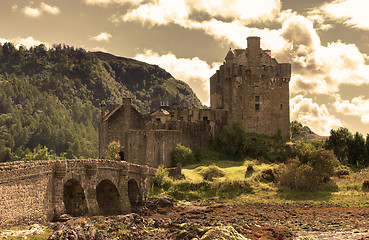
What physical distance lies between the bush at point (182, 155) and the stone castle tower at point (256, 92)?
13974mm

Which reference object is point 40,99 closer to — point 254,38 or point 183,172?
point 254,38

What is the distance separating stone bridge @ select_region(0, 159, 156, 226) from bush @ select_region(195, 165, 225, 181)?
7.62 m

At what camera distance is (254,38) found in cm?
8012

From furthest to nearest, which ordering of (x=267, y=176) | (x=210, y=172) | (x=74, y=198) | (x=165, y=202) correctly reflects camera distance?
1. (x=267, y=176)
2. (x=210, y=172)
3. (x=165, y=202)
4. (x=74, y=198)

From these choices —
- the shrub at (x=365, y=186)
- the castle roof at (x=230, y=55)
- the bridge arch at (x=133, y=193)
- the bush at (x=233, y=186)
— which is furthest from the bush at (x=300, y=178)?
the castle roof at (x=230, y=55)

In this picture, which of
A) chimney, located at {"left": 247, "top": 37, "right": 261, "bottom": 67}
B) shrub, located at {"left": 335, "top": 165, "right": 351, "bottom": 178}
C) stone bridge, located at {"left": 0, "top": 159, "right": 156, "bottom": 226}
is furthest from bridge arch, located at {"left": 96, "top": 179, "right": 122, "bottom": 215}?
chimney, located at {"left": 247, "top": 37, "right": 261, "bottom": 67}

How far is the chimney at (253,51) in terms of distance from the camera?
79.5 metres

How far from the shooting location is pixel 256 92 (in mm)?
78062

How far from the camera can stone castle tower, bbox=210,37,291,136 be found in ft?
255

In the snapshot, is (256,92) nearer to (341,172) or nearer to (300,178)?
(341,172)

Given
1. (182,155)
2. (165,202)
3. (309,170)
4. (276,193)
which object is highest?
(182,155)

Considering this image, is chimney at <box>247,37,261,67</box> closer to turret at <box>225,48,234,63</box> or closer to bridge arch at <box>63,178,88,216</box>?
turret at <box>225,48,234,63</box>

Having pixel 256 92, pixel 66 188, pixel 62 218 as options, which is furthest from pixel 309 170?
pixel 62 218

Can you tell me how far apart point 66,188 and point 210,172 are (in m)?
22.7
